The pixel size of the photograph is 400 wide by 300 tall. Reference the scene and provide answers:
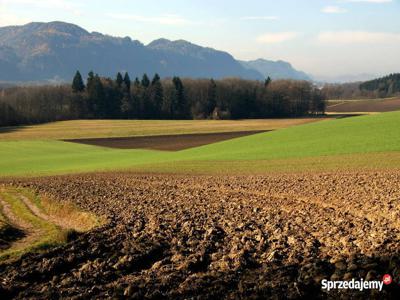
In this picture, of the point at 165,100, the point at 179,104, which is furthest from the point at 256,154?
the point at 165,100

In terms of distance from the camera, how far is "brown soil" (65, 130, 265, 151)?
66.2 metres

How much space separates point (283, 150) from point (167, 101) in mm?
84679

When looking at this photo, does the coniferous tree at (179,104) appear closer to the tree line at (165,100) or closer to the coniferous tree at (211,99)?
the tree line at (165,100)

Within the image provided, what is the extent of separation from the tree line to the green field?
50.9 meters

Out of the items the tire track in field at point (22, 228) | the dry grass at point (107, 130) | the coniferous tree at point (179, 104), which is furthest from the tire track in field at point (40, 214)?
the coniferous tree at point (179, 104)

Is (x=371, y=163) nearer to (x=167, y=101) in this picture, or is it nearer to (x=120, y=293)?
(x=120, y=293)

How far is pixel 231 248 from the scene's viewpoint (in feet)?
47.3

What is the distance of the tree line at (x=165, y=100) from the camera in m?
120

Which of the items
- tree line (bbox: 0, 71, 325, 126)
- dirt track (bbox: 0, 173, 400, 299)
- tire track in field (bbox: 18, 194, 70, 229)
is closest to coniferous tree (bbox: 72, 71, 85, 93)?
tree line (bbox: 0, 71, 325, 126)

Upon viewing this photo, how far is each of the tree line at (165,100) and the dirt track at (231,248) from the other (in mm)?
96839

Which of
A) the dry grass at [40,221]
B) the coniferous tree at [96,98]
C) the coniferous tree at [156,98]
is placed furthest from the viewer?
the coniferous tree at [156,98]

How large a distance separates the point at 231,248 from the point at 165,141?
57809 millimetres

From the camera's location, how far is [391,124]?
52.4 metres

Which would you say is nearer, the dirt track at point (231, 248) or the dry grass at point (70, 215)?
the dirt track at point (231, 248)
